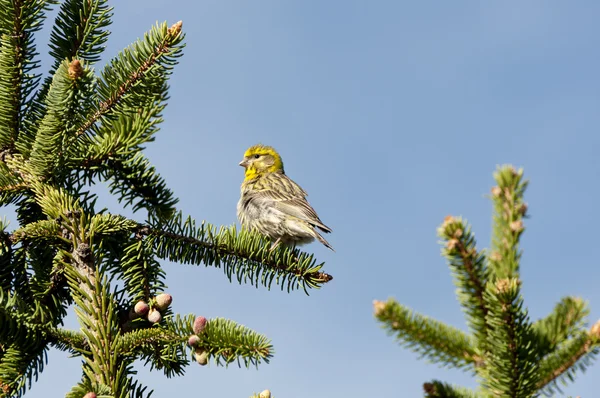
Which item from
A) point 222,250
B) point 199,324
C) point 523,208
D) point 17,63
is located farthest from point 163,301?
point 523,208

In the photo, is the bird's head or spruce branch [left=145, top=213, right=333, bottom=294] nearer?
spruce branch [left=145, top=213, right=333, bottom=294]

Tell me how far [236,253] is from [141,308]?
95 centimetres

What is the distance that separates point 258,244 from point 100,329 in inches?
53.2

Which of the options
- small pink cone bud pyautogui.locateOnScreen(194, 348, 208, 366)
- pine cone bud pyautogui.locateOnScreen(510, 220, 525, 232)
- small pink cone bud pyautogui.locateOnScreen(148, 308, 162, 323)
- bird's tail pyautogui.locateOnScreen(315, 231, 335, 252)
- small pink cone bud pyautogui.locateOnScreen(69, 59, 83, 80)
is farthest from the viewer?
bird's tail pyautogui.locateOnScreen(315, 231, 335, 252)

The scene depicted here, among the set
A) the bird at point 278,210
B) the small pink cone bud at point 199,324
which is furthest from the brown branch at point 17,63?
the bird at point 278,210

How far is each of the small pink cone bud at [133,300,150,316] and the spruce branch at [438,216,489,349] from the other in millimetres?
1713

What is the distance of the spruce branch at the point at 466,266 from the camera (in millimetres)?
2176

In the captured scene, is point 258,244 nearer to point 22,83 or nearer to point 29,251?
point 29,251

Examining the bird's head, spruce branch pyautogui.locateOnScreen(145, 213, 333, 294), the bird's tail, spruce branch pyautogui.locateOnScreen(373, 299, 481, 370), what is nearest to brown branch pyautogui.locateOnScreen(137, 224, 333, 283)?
spruce branch pyautogui.locateOnScreen(145, 213, 333, 294)

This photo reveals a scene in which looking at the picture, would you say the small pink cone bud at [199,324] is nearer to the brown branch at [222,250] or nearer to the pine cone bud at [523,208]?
the brown branch at [222,250]

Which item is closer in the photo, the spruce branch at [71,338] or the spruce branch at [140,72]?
the spruce branch at [71,338]

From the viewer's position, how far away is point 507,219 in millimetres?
2125

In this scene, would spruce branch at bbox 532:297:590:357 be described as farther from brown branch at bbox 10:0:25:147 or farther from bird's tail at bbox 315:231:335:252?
bird's tail at bbox 315:231:335:252

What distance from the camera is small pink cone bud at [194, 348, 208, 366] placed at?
10.5 ft
